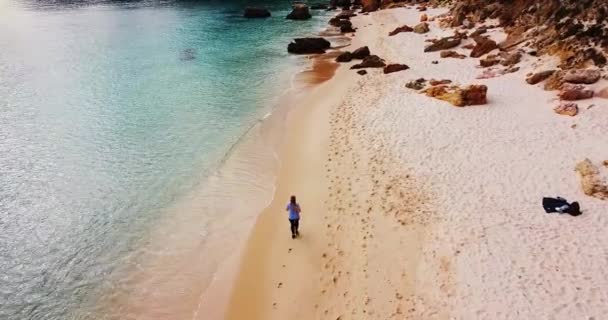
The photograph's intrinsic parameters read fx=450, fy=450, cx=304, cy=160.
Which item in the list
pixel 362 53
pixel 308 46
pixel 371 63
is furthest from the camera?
pixel 308 46

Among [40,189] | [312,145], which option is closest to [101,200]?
[40,189]

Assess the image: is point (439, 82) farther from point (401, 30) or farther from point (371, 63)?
point (401, 30)

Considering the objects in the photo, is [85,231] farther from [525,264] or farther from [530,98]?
[530,98]

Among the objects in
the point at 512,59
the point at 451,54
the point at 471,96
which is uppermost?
the point at 451,54

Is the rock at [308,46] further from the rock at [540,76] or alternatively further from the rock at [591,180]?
the rock at [591,180]

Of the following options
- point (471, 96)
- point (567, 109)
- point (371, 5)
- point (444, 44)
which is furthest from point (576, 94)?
point (371, 5)

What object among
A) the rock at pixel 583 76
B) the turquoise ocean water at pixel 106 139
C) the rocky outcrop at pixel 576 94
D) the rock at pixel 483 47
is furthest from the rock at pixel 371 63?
the rocky outcrop at pixel 576 94
